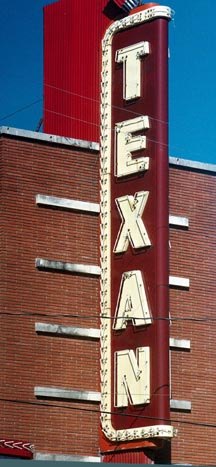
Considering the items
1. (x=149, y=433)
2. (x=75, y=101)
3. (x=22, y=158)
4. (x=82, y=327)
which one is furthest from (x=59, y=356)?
(x=75, y=101)

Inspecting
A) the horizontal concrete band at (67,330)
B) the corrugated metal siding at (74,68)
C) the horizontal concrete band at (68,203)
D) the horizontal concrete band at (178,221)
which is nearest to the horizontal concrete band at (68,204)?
the horizontal concrete band at (68,203)

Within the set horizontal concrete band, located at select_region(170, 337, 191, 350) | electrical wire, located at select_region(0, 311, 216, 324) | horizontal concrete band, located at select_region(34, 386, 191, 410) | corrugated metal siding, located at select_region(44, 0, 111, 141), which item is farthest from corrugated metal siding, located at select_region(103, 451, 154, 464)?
corrugated metal siding, located at select_region(44, 0, 111, 141)

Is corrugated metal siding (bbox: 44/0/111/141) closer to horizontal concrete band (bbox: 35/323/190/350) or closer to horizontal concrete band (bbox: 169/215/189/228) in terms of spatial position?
horizontal concrete band (bbox: 169/215/189/228)

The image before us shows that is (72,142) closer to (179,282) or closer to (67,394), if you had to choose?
(179,282)

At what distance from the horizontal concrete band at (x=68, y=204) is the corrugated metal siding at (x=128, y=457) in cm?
557

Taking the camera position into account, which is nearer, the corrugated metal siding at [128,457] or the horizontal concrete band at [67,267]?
the corrugated metal siding at [128,457]

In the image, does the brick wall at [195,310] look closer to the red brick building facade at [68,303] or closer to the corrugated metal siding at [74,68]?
the red brick building facade at [68,303]

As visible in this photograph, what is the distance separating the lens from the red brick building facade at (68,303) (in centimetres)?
2825

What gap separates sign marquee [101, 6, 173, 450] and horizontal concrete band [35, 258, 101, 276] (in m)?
0.22

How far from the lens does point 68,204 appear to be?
29766 millimetres

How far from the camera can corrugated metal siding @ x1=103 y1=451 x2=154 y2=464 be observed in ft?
91.2

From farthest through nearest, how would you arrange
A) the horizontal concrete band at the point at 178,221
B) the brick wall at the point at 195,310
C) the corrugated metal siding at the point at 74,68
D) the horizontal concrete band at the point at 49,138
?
the corrugated metal siding at the point at 74,68, the horizontal concrete band at the point at 178,221, the brick wall at the point at 195,310, the horizontal concrete band at the point at 49,138

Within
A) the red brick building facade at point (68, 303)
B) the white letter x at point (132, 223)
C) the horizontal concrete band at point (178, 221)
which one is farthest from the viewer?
the horizontal concrete band at point (178, 221)

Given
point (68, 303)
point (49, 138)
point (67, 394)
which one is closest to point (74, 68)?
point (49, 138)
